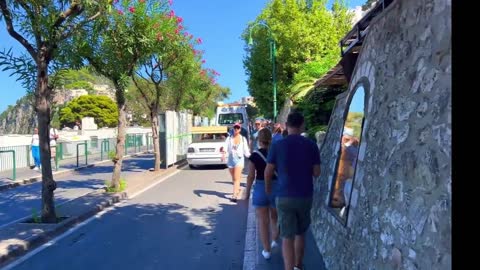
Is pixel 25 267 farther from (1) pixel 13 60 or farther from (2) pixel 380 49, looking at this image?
(2) pixel 380 49

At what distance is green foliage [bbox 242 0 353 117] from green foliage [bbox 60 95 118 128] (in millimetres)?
40178

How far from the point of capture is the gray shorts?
16.7ft

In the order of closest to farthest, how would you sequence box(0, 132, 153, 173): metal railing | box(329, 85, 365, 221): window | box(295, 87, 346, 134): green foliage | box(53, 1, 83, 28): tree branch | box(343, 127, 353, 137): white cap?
box(329, 85, 365, 221): window < box(343, 127, 353, 137): white cap < box(53, 1, 83, 28): tree branch < box(295, 87, 346, 134): green foliage < box(0, 132, 153, 173): metal railing

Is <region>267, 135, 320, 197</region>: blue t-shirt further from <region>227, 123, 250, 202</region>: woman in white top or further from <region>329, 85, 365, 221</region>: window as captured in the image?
<region>227, 123, 250, 202</region>: woman in white top

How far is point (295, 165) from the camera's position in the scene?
16.6 feet

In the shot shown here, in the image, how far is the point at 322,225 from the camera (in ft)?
22.4

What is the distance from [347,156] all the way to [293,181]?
5.20ft

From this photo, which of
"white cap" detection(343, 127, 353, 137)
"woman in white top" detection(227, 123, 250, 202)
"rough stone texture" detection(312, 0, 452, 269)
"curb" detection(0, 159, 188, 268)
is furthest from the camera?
"woman in white top" detection(227, 123, 250, 202)

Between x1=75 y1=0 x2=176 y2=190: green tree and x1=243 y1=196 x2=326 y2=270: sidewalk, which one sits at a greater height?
x1=75 y1=0 x2=176 y2=190: green tree

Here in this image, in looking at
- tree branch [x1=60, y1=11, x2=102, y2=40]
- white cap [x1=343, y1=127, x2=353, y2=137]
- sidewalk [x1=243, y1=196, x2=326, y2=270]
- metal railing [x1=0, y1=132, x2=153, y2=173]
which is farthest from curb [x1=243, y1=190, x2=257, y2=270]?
metal railing [x1=0, y1=132, x2=153, y2=173]

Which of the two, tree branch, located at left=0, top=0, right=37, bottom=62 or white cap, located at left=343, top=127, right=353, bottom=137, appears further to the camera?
tree branch, located at left=0, top=0, right=37, bottom=62

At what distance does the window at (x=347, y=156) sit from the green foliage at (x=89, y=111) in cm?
6533
